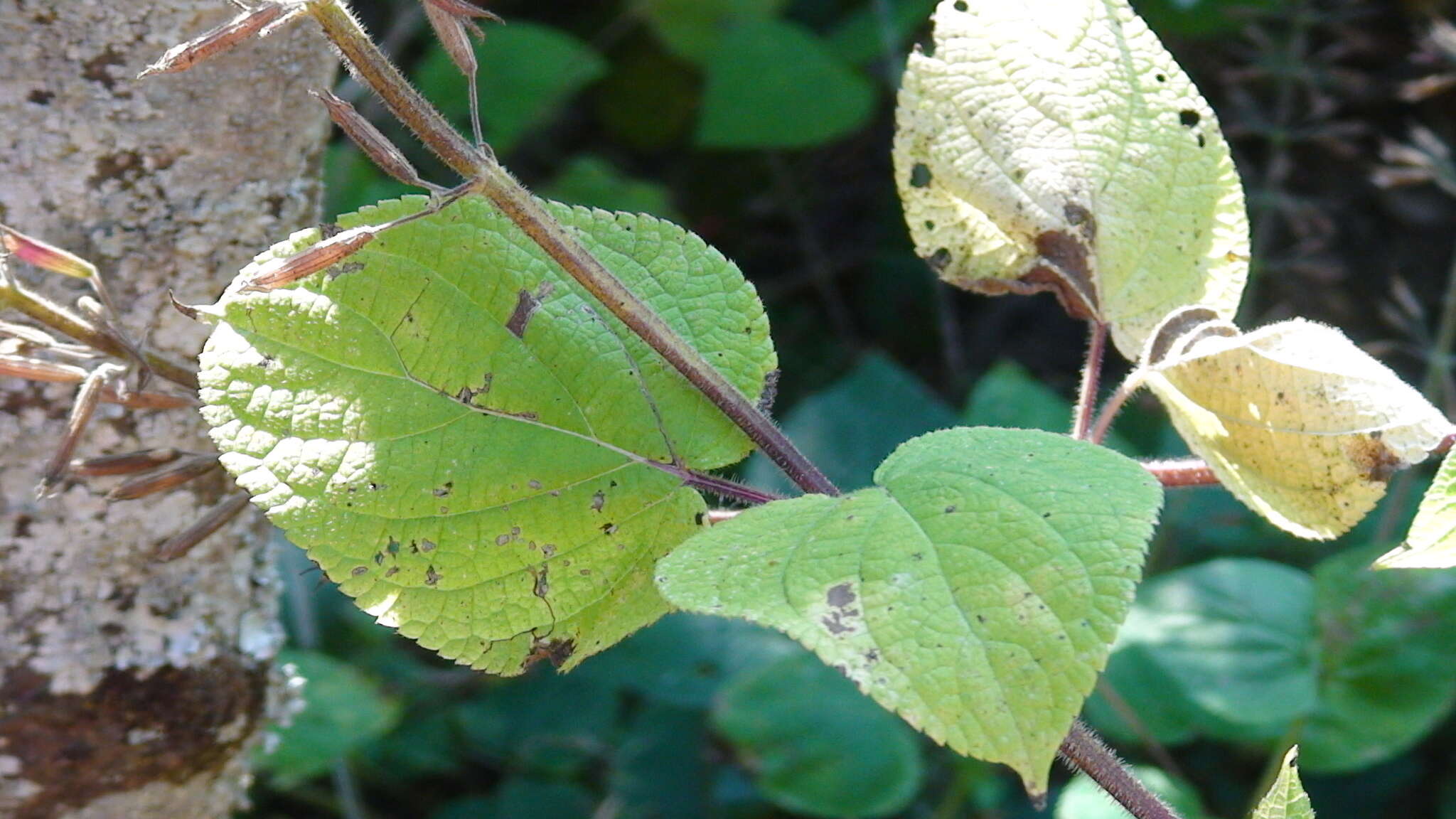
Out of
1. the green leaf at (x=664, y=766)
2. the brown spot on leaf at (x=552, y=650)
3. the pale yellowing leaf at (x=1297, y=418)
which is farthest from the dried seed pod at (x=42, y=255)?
the green leaf at (x=664, y=766)

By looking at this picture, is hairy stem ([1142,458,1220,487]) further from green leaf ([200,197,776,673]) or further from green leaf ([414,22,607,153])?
green leaf ([414,22,607,153])

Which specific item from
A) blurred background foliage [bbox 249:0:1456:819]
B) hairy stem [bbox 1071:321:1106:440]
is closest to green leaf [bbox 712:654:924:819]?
blurred background foliage [bbox 249:0:1456:819]

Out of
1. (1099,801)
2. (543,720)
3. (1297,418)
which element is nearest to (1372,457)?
(1297,418)

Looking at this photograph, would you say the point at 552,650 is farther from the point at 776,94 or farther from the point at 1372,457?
the point at 776,94

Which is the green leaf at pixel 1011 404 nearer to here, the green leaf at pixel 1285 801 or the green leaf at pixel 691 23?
the green leaf at pixel 691 23

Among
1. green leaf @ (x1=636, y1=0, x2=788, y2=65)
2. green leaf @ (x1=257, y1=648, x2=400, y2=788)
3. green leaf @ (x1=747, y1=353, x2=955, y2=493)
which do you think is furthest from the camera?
green leaf @ (x1=636, y1=0, x2=788, y2=65)

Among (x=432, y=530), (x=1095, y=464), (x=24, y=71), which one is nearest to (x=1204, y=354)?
(x=1095, y=464)
